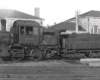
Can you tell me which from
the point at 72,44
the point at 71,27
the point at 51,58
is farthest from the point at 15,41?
the point at 71,27

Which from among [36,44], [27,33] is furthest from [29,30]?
[36,44]

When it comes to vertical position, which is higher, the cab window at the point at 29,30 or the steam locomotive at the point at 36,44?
Answer: the cab window at the point at 29,30

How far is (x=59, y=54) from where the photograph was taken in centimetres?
1659

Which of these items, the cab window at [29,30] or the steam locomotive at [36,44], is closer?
the steam locomotive at [36,44]

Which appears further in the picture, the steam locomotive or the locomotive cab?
the locomotive cab

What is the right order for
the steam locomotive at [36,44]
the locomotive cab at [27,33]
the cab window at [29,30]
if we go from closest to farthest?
the steam locomotive at [36,44], the locomotive cab at [27,33], the cab window at [29,30]

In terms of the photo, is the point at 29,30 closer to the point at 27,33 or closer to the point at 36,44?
the point at 27,33

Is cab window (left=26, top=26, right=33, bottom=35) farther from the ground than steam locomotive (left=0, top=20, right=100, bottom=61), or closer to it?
farther from the ground

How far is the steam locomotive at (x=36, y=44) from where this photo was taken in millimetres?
15508

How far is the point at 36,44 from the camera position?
15.9m

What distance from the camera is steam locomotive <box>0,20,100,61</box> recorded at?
611 inches

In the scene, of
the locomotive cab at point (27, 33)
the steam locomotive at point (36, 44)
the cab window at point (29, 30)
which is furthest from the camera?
the cab window at point (29, 30)

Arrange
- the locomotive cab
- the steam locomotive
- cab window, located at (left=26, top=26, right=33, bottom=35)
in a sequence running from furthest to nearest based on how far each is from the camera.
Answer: cab window, located at (left=26, top=26, right=33, bottom=35) < the locomotive cab < the steam locomotive

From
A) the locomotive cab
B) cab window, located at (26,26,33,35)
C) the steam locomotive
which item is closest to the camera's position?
the steam locomotive
